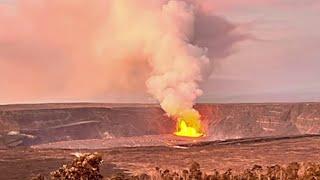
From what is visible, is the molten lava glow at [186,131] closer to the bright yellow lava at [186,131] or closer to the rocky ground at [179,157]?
the bright yellow lava at [186,131]

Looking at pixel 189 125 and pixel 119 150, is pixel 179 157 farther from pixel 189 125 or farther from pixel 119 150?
pixel 189 125

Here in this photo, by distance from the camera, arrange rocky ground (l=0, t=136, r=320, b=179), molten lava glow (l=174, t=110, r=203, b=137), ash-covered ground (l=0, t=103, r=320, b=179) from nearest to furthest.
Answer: rocky ground (l=0, t=136, r=320, b=179) < ash-covered ground (l=0, t=103, r=320, b=179) < molten lava glow (l=174, t=110, r=203, b=137)

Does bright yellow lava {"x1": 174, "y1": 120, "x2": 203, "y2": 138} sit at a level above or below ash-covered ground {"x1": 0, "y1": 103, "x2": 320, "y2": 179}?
above

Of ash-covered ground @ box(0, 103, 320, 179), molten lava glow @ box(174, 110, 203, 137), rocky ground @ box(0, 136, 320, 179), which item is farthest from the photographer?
molten lava glow @ box(174, 110, 203, 137)

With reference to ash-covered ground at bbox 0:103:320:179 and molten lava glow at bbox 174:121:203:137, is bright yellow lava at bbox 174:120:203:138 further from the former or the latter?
ash-covered ground at bbox 0:103:320:179

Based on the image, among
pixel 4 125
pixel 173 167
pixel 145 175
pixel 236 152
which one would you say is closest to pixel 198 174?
pixel 145 175

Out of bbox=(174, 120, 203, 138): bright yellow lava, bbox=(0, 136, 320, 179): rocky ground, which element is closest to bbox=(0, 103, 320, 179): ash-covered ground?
bbox=(0, 136, 320, 179): rocky ground

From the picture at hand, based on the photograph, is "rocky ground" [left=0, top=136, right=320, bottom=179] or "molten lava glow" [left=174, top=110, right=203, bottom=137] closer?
"rocky ground" [left=0, top=136, right=320, bottom=179]

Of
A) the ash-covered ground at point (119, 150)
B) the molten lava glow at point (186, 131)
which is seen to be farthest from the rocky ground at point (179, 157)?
the molten lava glow at point (186, 131)

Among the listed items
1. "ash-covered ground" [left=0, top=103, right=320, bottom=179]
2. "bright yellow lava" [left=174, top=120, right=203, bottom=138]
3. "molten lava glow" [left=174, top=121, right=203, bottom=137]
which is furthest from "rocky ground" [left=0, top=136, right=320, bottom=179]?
"molten lava glow" [left=174, top=121, right=203, bottom=137]
